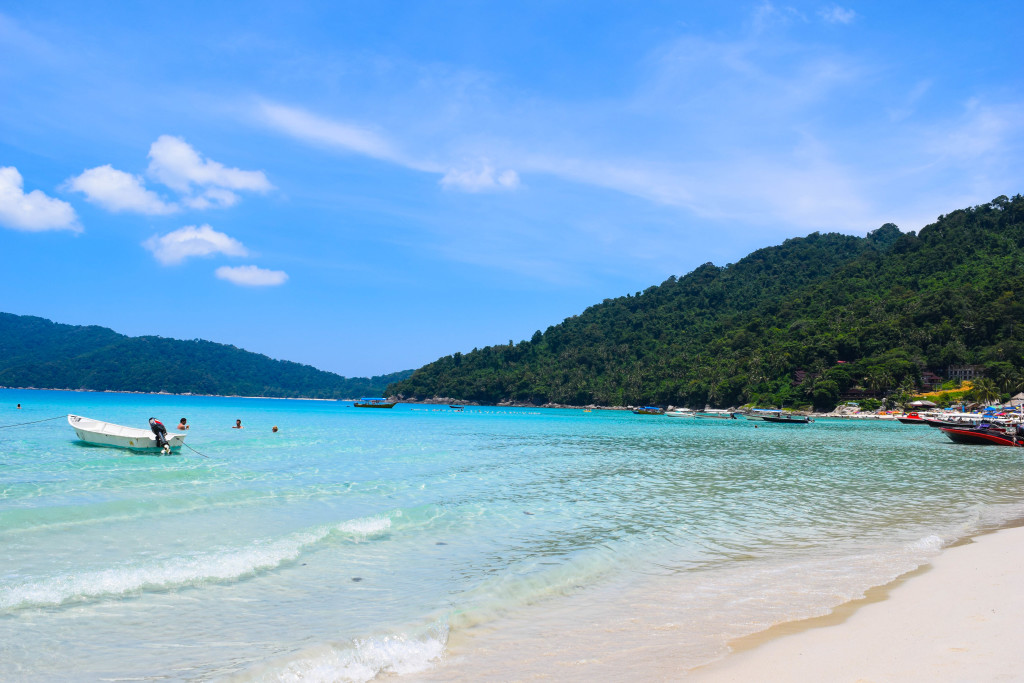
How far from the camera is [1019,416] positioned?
60.2 m

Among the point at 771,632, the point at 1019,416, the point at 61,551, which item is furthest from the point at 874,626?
the point at 1019,416

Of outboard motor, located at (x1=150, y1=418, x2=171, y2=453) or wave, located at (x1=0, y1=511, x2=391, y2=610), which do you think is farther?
outboard motor, located at (x1=150, y1=418, x2=171, y2=453)

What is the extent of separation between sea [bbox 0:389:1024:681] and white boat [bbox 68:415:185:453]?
557 cm

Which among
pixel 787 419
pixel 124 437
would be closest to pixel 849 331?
pixel 787 419

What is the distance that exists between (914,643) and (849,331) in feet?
448

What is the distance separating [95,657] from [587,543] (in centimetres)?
776

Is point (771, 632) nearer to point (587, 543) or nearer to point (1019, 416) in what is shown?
point (587, 543)

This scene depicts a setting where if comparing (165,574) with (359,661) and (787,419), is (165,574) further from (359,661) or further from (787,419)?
(787,419)

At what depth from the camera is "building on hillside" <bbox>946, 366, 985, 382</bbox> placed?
100 m

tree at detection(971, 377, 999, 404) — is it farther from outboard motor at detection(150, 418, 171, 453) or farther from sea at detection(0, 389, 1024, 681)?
outboard motor at detection(150, 418, 171, 453)

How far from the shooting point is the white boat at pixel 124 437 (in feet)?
91.0

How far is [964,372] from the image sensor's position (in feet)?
340

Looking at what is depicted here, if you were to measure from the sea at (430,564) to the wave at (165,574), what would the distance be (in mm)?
50

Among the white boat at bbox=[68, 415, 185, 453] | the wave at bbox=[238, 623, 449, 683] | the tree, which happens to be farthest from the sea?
the tree
